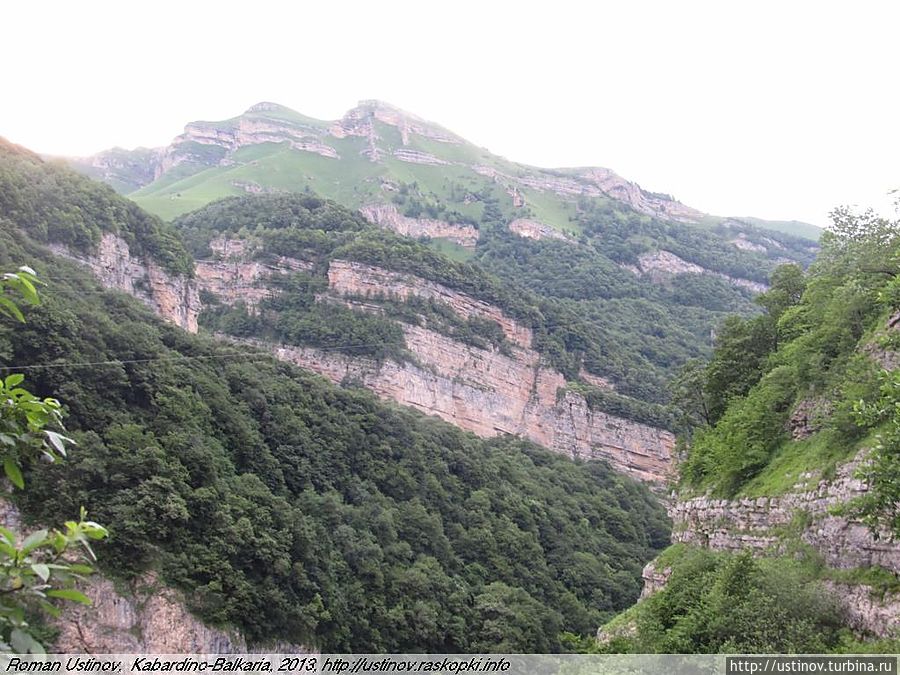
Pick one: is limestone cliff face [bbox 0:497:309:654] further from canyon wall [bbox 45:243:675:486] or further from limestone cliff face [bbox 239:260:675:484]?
canyon wall [bbox 45:243:675:486]

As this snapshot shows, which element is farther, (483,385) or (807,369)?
(483,385)

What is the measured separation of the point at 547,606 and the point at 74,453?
1343 inches

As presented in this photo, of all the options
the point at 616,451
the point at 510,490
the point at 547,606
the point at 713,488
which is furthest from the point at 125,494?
the point at 616,451

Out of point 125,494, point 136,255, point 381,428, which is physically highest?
point 136,255

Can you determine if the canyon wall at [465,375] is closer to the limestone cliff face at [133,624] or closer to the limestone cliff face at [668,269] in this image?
the limestone cliff face at [133,624]

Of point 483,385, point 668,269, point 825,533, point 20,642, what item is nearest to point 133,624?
point 825,533

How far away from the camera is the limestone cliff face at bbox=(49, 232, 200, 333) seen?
67625 millimetres

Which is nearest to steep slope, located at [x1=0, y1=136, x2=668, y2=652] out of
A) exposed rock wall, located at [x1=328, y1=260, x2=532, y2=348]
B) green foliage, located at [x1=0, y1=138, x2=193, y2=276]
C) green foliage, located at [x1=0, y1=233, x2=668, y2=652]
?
green foliage, located at [x1=0, y1=233, x2=668, y2=652]

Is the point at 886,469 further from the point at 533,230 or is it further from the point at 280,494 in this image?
the point at 533,230

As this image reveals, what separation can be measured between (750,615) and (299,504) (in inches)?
1500

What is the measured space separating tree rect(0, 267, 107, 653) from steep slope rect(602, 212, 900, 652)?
14.0m

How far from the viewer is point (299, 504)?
51062 millimetres

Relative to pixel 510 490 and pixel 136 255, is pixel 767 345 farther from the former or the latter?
pixel 136 255

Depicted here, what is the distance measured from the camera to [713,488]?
3042 centimetres
